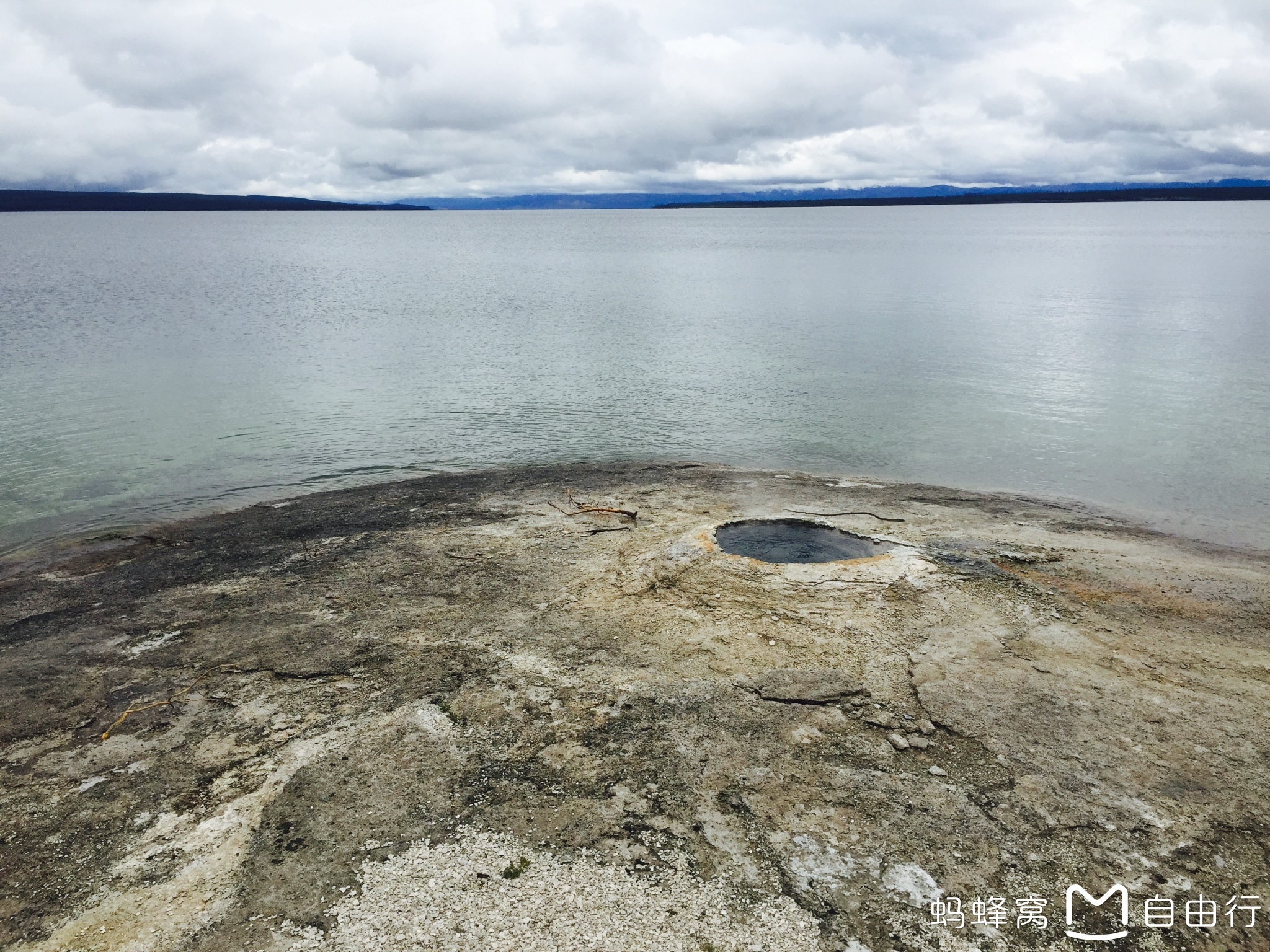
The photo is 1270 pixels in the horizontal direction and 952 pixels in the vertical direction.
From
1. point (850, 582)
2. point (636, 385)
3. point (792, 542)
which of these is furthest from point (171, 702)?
point (636, 385)

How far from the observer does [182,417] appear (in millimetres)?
17484

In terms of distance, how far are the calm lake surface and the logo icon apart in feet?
29.3

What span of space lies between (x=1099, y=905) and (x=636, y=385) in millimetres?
17682

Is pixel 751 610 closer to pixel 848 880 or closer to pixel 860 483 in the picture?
pixel 848 880

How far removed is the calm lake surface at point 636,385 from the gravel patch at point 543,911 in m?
10.0

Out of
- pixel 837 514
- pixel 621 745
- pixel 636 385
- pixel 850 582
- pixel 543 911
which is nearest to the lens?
pixel 543 911

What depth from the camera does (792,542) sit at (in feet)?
29.5

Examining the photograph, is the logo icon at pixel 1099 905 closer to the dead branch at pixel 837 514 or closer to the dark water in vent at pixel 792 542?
the dark water in vent at pixel 792 542

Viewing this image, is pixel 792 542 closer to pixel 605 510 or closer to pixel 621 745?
pixel 605 510

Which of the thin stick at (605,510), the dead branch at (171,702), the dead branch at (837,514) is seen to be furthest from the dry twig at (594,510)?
the dead branch at (171,702)

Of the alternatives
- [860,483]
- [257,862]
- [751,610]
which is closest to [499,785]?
[257,862]

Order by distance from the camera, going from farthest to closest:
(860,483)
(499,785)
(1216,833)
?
(860,483) → (499,785) → (1216,833)

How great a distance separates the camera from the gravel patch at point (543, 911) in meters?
3.80

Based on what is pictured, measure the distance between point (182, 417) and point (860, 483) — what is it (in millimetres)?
14764
